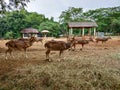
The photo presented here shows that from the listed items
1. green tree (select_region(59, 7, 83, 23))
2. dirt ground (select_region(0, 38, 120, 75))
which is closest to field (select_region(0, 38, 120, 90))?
dirt ground (select_region(0, 38, 120, 75))

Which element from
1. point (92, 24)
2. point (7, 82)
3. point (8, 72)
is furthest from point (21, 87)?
point (92, 24)

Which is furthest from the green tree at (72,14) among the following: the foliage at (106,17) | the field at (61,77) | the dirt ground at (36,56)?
the field at (61,77)

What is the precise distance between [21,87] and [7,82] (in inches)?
31.7

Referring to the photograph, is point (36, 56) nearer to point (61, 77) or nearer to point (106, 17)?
point (61, 77)

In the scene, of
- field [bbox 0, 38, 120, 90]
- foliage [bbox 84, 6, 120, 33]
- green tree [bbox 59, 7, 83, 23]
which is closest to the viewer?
field [bbox 0, 38, 120, 90]

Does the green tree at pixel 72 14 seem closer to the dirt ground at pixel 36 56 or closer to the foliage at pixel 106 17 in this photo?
the foliage at pixel 106 17

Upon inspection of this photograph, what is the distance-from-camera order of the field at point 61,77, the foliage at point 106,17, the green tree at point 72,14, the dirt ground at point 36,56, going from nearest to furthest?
the field at point 61,77 → the dirt ground at point 36,56 → the foliage at point 106,17 → the green tree at point 72,14

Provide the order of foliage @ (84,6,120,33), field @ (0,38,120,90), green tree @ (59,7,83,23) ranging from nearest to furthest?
field @ (0,38,120,90), foliage @ (84,6,120,33), green tree @ (59,7,83,23)

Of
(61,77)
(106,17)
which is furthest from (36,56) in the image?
(106,17)

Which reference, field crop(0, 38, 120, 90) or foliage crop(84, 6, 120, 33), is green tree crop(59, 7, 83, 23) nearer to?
foliage crop(84, 6, 120, 33)

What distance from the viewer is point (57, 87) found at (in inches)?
380

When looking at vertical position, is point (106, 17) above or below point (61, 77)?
above

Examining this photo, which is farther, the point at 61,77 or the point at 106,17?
the point at 106,17

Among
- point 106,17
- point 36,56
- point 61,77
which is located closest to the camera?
point 61,77
